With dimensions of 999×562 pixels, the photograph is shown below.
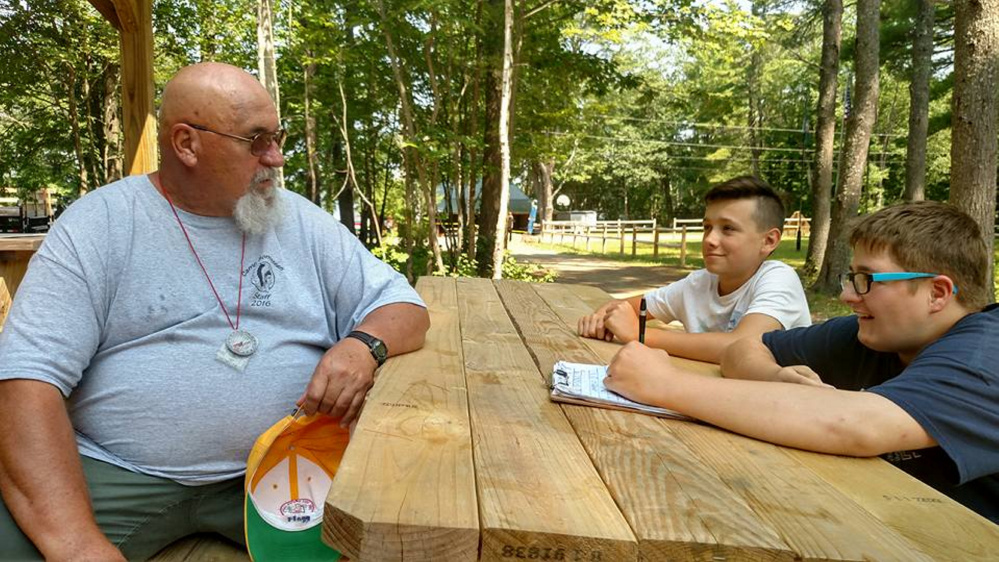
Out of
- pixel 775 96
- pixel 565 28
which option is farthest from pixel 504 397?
pixel 775 96

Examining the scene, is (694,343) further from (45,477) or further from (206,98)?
(45,477)

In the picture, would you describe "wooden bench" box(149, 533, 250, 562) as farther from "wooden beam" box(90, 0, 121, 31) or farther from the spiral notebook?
"wooden beam" box(90, 0, 121, 31)

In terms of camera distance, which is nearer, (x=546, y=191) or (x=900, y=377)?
(x=900, y=377)

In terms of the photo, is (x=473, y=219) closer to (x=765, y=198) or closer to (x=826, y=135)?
(x=826, y=135)

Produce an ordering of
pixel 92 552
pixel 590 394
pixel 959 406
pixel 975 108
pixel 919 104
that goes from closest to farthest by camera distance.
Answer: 1. pixel 959 406
2. pixel 92 552
3. pixel 590 394
4. pixel 975 108
5. pixel 919 104

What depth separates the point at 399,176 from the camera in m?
18.5

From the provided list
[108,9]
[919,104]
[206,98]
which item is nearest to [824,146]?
[919,104]

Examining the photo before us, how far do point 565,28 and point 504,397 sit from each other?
28.2 ft

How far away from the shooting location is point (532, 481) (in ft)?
3.71

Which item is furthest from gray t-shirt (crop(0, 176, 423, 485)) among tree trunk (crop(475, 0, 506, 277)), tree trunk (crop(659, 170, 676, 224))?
tree trunk (crop(659, 170, 676, 224))

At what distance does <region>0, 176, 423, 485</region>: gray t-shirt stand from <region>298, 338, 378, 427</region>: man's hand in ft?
0.55

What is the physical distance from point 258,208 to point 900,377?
166 cm

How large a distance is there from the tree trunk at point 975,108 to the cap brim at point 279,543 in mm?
5232

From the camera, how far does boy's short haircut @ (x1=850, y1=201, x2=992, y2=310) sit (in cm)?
157
